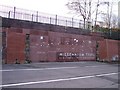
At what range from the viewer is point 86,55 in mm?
32406

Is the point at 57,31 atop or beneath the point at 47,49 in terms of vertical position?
atop

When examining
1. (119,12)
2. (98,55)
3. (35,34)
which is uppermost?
(119,12)

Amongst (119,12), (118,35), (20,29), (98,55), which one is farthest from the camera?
(119,12)

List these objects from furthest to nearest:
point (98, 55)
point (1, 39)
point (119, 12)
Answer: point (119, 12) < point (98, 55) < point (1, 39)

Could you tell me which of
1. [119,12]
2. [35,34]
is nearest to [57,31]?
[35,34]

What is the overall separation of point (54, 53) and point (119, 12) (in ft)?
98.3

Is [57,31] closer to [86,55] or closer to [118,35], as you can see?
[86,55]

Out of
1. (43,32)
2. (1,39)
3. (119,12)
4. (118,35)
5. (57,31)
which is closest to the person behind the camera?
(1,39)

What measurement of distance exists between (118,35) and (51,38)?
710 inches

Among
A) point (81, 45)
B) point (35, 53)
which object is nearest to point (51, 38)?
point (35, 53)

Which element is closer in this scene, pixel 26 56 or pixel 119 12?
pixel 26 56

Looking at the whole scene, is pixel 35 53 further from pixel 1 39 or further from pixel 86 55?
pixel 86 55

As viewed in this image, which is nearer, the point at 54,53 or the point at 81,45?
the point at 54,53

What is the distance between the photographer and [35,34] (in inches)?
1017
